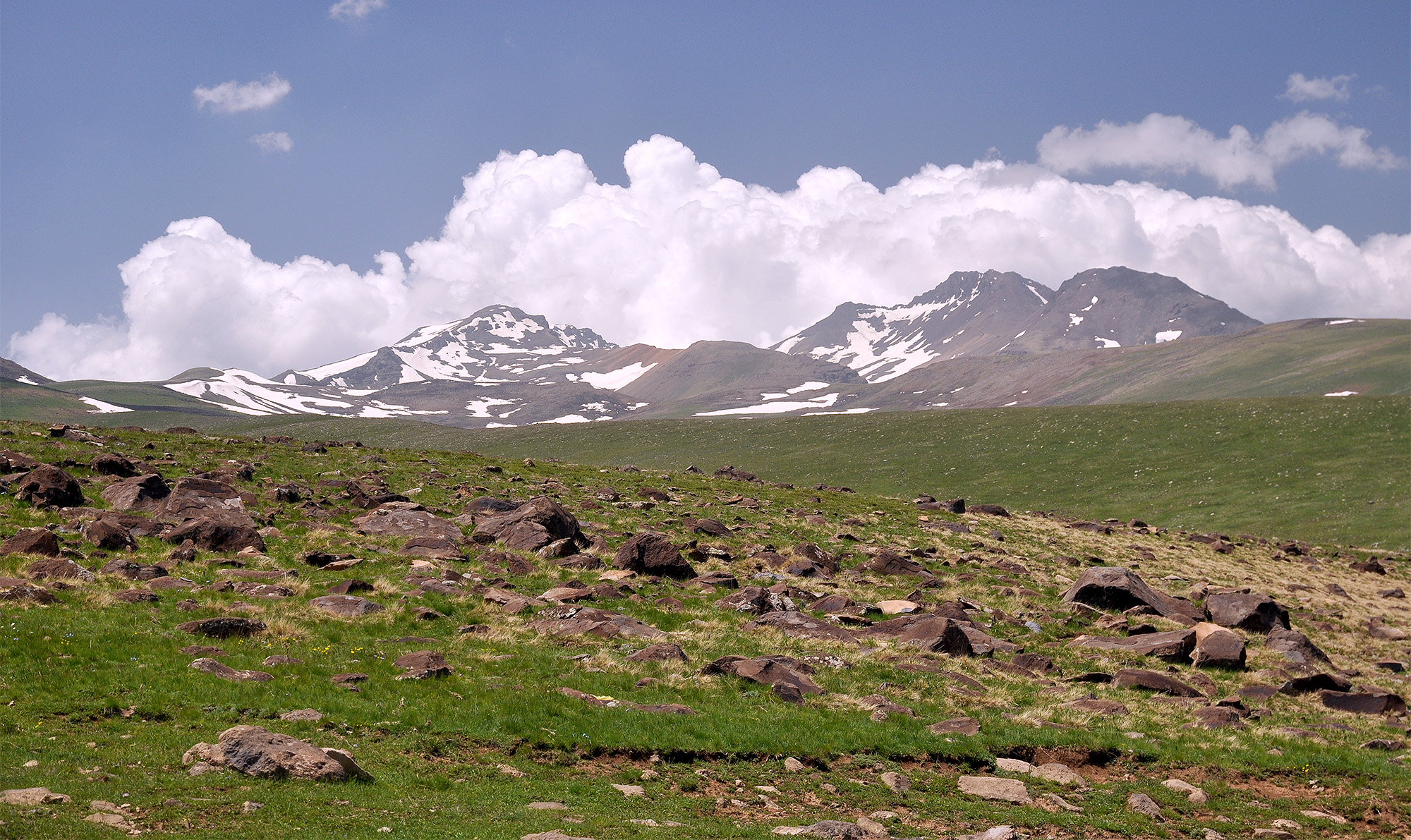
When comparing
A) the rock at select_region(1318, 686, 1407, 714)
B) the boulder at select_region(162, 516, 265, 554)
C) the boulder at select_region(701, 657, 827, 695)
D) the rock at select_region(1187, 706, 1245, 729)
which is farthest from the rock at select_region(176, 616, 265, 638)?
the rock at select_region(1318, 686, 1407, 714)

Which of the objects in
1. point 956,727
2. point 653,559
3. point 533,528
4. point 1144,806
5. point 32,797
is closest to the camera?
point 32,797

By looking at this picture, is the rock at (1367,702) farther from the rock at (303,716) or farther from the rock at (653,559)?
the rock at (303,716)

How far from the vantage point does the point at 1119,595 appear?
37.2 meters

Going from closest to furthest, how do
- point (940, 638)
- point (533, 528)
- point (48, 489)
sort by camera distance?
point (940, 638)
point (48, 489)
point (533, 528)

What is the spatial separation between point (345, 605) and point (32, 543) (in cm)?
1079

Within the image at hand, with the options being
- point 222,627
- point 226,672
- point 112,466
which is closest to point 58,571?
point 222,627

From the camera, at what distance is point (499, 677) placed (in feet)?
73.2

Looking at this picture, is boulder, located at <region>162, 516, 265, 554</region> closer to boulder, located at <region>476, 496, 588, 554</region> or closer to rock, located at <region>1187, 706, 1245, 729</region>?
boulder, located at <region>476, 496, 588, 554</region>

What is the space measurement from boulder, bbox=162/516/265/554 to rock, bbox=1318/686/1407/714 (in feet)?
123

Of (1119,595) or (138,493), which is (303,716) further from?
(1119,595)

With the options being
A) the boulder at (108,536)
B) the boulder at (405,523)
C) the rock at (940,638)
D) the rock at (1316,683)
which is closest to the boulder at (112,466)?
the boulder at (405,523)

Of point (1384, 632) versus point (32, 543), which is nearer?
point (32, 543)

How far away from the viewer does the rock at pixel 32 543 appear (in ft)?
88.9

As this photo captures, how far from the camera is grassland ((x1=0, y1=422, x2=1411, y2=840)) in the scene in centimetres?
1474
